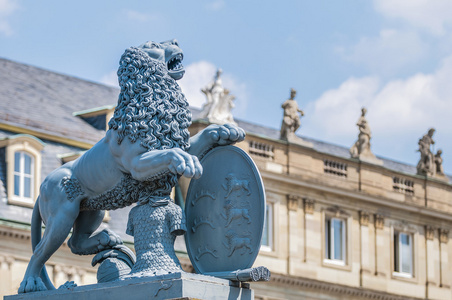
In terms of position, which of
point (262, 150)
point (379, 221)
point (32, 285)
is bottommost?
point (32, 285)

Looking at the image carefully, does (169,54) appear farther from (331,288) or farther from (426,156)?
(426,156)

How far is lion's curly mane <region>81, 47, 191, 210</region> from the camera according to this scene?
1148 centimetres

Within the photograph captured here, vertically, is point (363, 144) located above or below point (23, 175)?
above

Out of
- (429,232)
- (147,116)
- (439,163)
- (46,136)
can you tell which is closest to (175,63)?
(147,116)

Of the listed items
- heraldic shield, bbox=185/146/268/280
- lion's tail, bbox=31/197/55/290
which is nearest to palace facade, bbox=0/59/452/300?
lion's tail, bbox=31/197/55/290

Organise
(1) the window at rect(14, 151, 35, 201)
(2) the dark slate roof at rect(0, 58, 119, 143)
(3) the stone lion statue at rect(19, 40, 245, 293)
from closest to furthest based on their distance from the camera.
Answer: (3) the stone lion statue at rect(19, 40, 245, 293) < (1) the window at rect(14, 151, 35, 201) < (2) the dark slate roof at rect(0, 58, 119, 143)

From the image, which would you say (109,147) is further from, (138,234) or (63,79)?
(63,79)

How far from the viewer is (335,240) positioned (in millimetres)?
52531

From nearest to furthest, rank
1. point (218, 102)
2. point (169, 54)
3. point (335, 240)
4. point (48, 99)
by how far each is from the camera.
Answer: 1. point (169, 54)
2. point (48, 99)
3. point (218, 102)
4. point (335, 240)

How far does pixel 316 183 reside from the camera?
170ft

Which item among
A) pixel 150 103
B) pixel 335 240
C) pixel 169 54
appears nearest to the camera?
pixel 150 103

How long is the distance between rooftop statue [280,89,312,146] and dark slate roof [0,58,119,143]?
6.49 m

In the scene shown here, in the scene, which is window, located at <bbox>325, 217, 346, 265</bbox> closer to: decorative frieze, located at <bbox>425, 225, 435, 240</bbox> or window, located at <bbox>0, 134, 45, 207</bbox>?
decorative frieze, located at <bbox>425, 225, 435, 240</bbox>

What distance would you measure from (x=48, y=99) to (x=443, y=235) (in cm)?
1973
